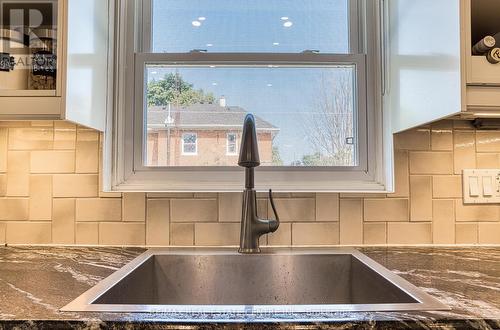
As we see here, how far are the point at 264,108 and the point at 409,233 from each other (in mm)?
686

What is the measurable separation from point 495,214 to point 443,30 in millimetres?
702

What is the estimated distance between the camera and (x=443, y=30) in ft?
3.07

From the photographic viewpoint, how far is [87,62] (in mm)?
1090

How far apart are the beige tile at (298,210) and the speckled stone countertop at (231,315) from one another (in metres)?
0.21

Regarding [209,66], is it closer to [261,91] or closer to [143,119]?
[261,91]

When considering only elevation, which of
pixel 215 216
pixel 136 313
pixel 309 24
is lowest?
pixel 136 313

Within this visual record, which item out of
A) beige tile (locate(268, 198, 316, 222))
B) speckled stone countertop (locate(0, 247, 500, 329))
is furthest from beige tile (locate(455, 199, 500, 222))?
beige tile (locate(268, 198, 316, 222))

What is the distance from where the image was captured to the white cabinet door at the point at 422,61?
90 centimetres

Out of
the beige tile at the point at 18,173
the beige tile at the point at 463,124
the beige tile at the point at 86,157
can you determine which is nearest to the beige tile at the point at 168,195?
the beige tile at the point at 86,157

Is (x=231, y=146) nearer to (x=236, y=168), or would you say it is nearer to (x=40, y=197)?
(x=236, y=168)

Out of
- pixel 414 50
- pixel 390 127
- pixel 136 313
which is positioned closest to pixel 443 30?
pixel 414 50

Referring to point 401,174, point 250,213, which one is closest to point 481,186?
point 401,174

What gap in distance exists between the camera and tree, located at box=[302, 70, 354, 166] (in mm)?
1405

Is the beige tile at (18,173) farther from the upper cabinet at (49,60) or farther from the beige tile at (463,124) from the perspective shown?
the beige tile at (463,124)
